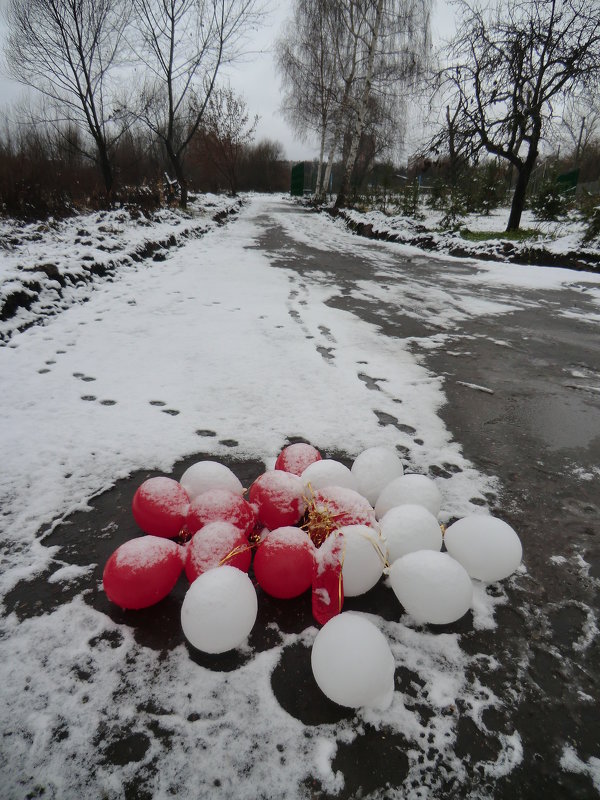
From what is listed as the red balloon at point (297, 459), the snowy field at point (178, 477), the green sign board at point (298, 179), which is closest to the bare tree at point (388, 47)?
the snowy field at point (178, 477)

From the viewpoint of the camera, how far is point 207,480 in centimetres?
151

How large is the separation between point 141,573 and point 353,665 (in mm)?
627

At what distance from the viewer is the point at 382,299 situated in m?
5.20

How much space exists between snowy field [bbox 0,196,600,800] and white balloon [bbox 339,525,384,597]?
0.38 feet

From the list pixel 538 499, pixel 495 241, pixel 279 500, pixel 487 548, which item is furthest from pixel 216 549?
pixel 495 241

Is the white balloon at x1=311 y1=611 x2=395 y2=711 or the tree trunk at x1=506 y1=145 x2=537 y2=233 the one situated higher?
the tree trunk at x1=506 y1=145 x2=537 y2=233

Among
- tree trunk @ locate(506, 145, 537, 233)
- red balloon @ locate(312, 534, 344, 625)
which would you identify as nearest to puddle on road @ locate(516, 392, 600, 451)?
red balloon @ locate(312, 534, 344, 625)

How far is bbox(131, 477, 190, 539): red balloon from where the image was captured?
1432mm

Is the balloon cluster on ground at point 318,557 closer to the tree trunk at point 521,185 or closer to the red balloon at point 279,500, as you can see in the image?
the red balloon at point 279,500

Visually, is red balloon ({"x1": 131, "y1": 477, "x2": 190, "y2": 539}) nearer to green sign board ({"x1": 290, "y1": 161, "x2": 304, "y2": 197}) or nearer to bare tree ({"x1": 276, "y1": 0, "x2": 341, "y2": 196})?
bare tree ({"x1": 276, "y1": 0, "x2": 341, "y2": 196})

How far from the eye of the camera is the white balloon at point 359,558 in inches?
47.1

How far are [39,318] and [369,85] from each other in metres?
16.1

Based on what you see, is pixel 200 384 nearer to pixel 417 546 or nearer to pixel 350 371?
pixel 350 371

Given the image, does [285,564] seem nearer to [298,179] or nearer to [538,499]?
[538,499]
